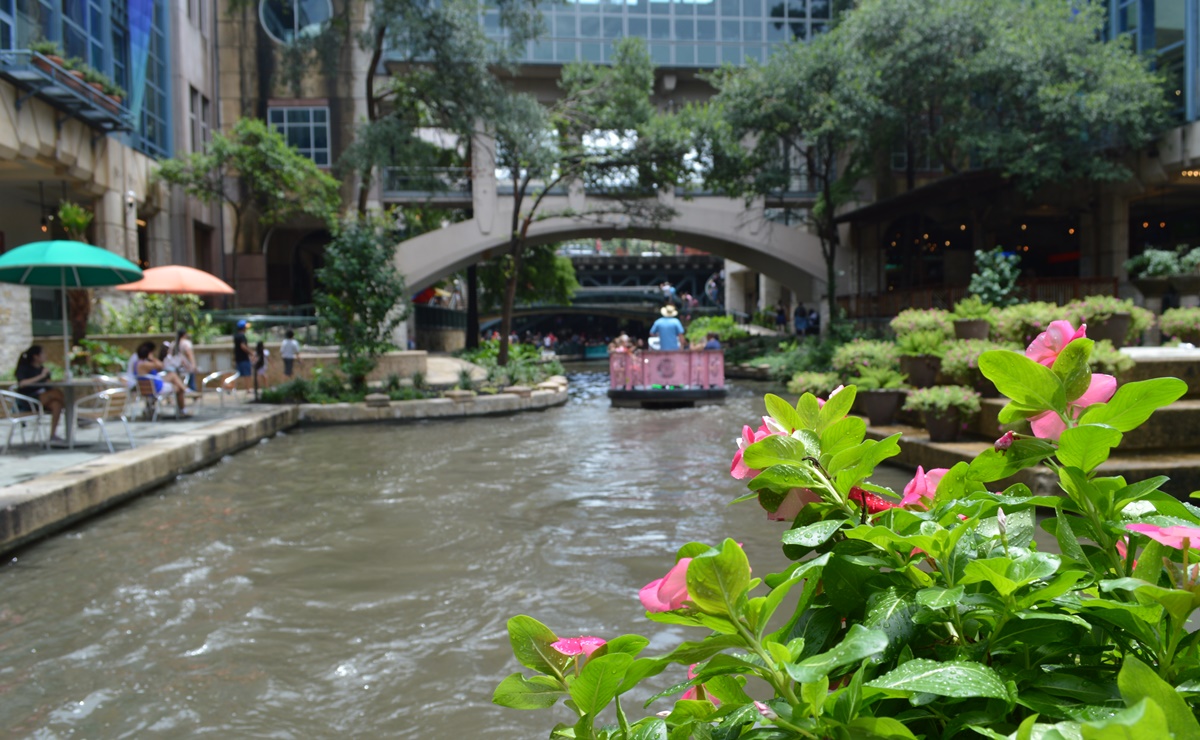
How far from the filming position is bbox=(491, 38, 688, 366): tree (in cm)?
1980

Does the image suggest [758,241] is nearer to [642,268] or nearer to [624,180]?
[624,180]

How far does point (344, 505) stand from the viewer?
25.8 ft

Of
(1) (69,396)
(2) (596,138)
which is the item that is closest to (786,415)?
(1) (69,396)

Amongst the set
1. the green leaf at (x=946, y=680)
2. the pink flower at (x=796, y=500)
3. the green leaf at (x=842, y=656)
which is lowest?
the green leaf at (x=946, y=680)

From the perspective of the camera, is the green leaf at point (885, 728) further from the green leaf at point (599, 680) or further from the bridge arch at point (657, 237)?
the bridge arch at point (657, 237)

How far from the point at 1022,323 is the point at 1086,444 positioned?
8.32 meters

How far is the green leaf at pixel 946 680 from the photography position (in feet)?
2.57

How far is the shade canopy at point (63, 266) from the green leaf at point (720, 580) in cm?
1063

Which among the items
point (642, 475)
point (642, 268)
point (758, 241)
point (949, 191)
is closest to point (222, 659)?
point (642, 475)

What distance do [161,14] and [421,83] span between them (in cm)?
1007

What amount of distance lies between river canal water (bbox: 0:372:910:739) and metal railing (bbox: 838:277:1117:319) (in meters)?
14.7

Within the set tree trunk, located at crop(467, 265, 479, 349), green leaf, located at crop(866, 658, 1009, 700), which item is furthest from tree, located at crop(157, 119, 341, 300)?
green leaf, located at crop(866, 658, 1009, 700)

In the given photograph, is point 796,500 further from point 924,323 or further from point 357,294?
point 357,294

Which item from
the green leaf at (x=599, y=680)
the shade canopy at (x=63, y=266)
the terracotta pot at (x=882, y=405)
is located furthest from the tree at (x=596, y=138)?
the green leaf at (x=599, y=680)
